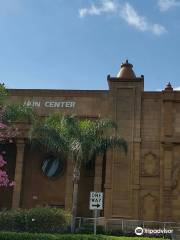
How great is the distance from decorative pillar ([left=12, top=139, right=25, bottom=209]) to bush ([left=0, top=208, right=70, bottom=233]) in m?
8.64

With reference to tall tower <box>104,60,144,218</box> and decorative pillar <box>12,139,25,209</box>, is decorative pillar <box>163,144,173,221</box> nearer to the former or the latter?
tall tower <box>104,60,144,218</box>

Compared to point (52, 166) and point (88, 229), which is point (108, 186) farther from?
point (88, 229)

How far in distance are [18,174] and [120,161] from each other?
729 centimetres

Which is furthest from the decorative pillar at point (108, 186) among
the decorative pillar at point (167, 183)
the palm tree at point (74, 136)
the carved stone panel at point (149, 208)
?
the palm tree at point (74, 136)

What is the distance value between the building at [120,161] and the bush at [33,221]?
7948mm

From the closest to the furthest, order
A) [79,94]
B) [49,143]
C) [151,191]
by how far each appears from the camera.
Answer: [49,143]
[151,191]
[79,94]

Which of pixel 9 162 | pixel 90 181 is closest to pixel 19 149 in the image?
pixel 9 162

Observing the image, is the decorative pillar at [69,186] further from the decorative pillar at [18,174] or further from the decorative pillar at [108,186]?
the decorative pillar at [18,174]

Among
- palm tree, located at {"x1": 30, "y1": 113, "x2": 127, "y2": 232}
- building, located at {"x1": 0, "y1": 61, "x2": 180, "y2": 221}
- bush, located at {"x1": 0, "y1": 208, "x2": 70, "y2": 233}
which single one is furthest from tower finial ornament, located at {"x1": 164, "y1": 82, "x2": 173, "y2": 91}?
bush, located at {"x1": 0, "y1": 208, "x2": 70, "y2": 233}

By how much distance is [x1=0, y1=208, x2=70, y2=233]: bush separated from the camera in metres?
28.0

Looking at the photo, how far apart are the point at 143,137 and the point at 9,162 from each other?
10391 millimetres

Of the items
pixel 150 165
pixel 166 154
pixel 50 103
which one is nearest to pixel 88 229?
pixel 150 165

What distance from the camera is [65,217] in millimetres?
29047

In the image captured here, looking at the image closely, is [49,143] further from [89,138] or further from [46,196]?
[46,196]
